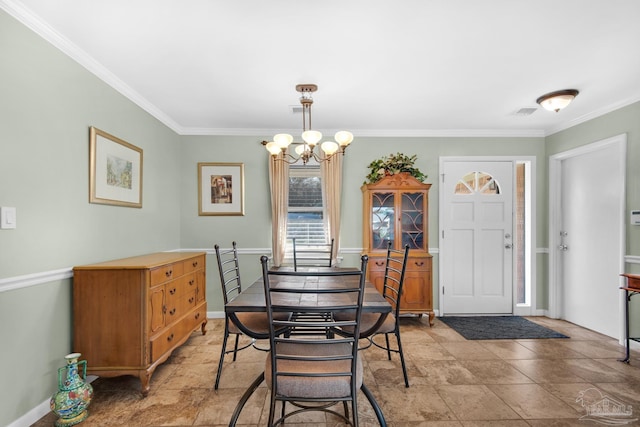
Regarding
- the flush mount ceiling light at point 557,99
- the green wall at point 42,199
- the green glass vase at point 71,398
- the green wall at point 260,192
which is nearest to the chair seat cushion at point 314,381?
the green glass vase at point 71,398

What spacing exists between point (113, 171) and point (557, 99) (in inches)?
161

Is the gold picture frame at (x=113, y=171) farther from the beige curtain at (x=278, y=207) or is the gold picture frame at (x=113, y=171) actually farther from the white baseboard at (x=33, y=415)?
the beige curtain at (x=278, y=207)

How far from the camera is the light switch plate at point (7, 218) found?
1.85m

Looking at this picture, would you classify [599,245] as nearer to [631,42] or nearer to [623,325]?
[623,325]

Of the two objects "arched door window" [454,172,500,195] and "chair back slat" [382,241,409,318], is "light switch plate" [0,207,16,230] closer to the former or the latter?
"chair back slat" [382,241,409,318]

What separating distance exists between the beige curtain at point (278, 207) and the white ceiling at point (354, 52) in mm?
727

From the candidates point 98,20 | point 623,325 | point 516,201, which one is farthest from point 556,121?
point 98,20

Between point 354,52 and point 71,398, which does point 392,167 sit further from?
point 71,398

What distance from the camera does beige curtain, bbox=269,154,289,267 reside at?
4230 mm

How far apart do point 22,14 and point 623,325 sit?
5.48m

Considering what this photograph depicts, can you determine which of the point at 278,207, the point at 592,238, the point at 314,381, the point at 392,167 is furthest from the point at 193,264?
the point at 592,238

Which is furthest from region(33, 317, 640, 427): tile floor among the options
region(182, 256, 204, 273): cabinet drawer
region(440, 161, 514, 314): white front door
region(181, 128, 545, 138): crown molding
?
region(181, 128, 545, 138): crown molding

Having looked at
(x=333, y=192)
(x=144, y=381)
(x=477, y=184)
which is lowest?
(x=144, y=381)

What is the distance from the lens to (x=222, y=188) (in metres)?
4.34
